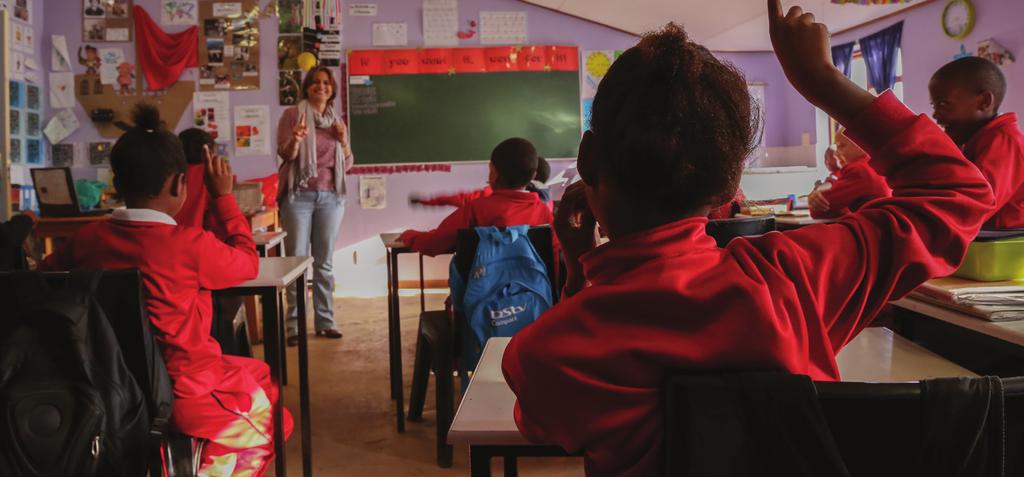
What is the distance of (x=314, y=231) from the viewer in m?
4.53

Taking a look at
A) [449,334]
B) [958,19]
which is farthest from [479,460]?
[958,19]

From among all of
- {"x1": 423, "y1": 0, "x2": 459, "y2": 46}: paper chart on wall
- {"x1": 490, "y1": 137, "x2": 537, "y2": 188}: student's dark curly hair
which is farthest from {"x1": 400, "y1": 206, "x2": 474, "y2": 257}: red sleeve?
{"x1": 423, "y1": 0, "x2": 459, "y2": 46}: paper chart on wall

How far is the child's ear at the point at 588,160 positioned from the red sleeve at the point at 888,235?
0.15 metres

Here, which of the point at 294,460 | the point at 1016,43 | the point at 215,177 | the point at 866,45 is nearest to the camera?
the point at 215,177

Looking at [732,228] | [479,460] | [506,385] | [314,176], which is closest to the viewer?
[479,460]

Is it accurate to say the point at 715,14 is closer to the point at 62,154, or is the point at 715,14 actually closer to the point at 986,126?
the point at 986,126

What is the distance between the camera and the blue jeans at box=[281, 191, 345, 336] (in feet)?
14.4

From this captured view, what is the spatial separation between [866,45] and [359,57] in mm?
3951

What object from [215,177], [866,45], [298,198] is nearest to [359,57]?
[298,198]

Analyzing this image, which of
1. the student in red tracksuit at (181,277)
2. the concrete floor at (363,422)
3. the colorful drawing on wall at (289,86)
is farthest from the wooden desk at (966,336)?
the colorful drawing on wall at (289,86)

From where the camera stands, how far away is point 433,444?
2.86m

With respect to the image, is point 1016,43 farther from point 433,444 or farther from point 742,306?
point 742,306

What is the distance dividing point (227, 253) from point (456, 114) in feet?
15.3

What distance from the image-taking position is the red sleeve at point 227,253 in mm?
1819
